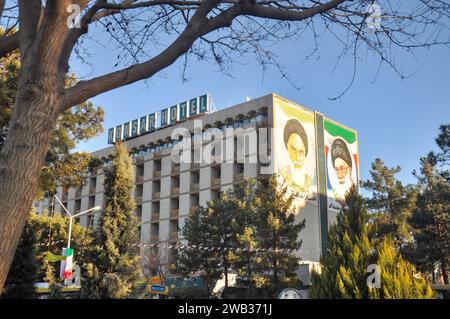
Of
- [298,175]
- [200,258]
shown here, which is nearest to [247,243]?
[200,258]

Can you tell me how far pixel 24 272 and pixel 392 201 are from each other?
1275 inches

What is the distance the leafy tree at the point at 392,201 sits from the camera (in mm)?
38625

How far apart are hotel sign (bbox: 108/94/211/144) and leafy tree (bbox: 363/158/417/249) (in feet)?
58.7

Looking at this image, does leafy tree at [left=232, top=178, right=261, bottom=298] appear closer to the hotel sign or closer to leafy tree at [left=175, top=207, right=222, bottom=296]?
leafy tree at [left=175, top=207, right=222, bottom=296]

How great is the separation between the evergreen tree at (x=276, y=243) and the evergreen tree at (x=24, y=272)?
54.0 ft

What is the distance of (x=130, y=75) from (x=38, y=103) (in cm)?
90

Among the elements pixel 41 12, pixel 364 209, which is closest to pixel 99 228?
pixel 364 209

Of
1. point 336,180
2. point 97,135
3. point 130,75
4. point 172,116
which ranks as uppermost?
point 172,116

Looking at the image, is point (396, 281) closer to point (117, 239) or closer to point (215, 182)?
point (117, 239)

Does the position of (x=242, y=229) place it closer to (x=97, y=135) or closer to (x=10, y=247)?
(x=97, y=135)

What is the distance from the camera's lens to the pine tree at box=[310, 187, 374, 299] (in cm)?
603

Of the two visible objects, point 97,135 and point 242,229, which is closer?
point 97,135

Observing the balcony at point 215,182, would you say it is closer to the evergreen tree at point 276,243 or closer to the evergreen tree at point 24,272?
the evergreen tree at point 276,243
